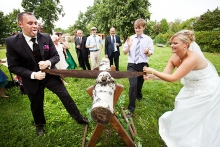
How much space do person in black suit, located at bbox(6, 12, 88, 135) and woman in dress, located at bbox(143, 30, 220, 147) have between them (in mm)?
1791

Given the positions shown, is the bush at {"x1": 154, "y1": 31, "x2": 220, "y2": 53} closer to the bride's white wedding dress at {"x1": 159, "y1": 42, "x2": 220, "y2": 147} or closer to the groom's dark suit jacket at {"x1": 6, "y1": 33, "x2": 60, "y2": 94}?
the bride's white wedding dress at {"x1": 159, "y1": 42, "x2": 220, "y2": 147}

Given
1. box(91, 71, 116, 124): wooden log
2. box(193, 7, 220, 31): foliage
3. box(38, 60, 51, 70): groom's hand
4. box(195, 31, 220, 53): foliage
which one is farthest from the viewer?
box(193, 7, 220, 31): foliage

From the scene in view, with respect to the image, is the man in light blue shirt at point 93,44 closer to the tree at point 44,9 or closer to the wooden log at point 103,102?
the wooden log at point 103,102

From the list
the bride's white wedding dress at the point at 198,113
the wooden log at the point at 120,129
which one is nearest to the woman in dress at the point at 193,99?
the bride's white wedding dress at the point at 198,113

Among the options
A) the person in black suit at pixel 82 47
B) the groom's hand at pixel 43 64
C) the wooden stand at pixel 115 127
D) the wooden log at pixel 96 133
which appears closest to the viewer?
the wooden stand at pixel 115 127

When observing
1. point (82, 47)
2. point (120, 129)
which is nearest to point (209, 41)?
point (82, 47)

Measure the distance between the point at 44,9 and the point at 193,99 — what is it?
37.8 m

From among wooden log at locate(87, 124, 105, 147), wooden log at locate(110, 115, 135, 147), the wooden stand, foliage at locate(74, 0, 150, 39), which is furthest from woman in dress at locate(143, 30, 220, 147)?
foliage at locate(74, 0, 150, 39)

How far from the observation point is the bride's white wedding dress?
235cm

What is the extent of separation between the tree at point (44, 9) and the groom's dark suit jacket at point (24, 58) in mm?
34804

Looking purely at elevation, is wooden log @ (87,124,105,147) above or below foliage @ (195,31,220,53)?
below

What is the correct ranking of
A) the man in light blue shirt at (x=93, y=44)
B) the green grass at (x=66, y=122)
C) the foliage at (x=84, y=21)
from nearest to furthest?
the green grass at (x=66, y=122) < the man in light blue shirt at (x=93, y=44) < the foliage at (x=84, y=21)

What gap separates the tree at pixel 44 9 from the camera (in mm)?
32766

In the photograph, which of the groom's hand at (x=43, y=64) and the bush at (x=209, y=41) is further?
the bush at (x=209, y=41)
